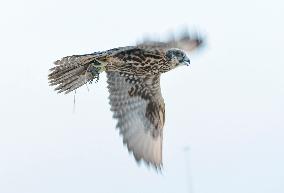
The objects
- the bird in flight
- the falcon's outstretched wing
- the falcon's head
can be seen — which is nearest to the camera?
the bird in flight

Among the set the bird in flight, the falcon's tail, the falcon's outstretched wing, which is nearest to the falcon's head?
the bird in flight

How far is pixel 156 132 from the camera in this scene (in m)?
13.9

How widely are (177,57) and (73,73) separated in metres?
1.50

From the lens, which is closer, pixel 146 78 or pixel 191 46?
pixel 191 46

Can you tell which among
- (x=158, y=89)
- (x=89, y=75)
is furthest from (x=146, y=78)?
(x=89, y=75)

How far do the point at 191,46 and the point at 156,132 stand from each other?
6.33 feet

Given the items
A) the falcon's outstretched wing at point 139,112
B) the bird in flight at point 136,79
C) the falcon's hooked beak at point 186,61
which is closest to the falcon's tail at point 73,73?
the bird in flight at point 136,79

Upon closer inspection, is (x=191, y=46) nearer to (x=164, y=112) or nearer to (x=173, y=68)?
(x=173, y=68)

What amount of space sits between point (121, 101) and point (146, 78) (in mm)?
521

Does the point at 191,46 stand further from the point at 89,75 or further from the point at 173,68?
the point at 89,75

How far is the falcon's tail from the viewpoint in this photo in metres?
12.8

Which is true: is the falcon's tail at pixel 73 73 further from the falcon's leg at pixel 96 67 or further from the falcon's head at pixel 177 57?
the falcon's head at pixel 177 57

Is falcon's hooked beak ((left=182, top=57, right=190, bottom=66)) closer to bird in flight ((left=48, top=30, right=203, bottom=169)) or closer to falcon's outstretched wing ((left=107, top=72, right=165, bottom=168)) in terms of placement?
bird in flight ((left=48, top=30, right=203, bottom=169))

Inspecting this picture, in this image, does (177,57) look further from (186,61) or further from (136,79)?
(136,79)
